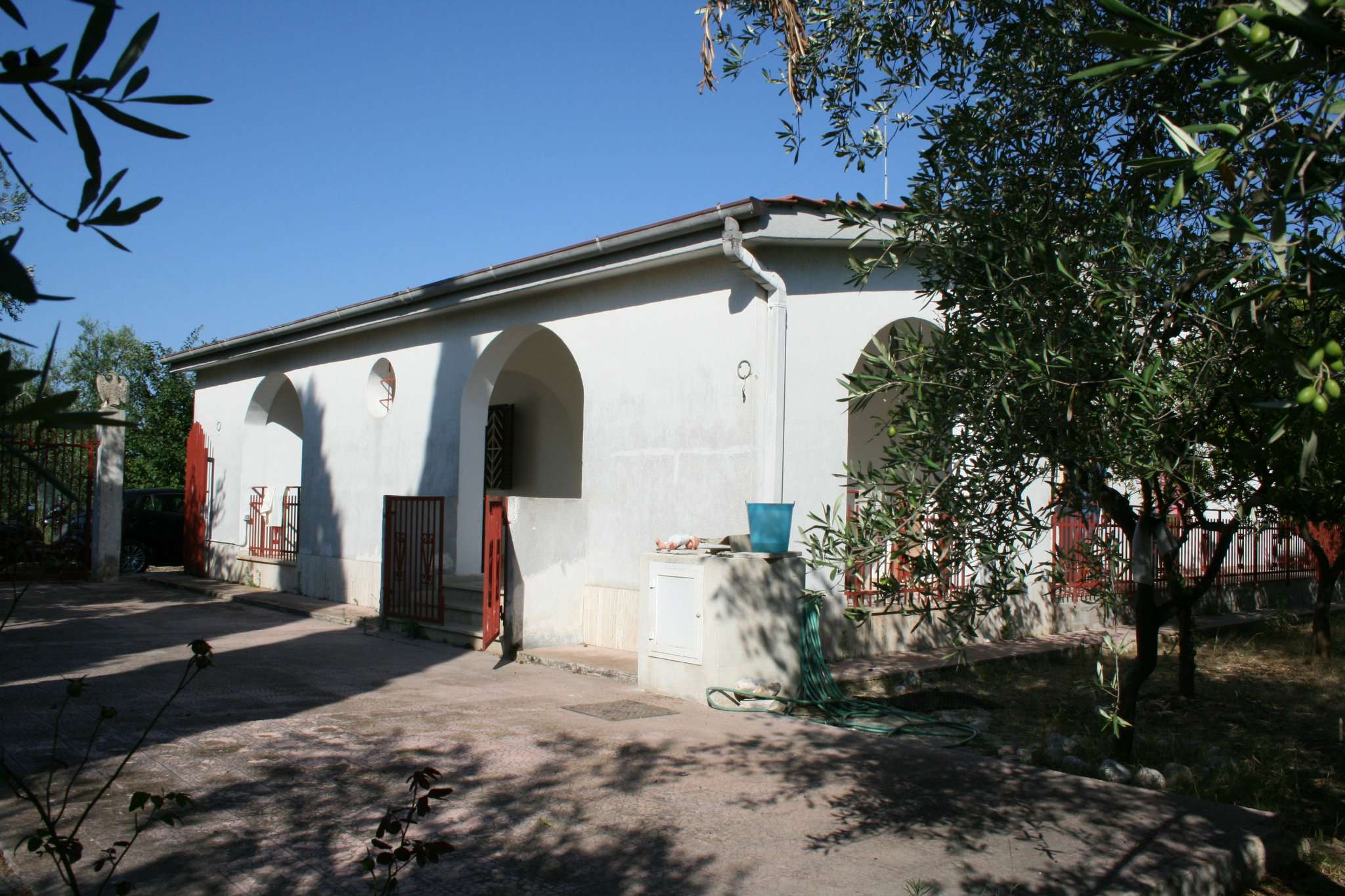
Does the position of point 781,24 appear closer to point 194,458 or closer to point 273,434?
point 273,434

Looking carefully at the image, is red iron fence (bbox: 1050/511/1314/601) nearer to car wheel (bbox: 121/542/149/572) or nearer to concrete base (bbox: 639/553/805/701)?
concrete base (bbox: 639/553/805/701)

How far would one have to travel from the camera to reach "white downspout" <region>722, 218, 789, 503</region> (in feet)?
28.9

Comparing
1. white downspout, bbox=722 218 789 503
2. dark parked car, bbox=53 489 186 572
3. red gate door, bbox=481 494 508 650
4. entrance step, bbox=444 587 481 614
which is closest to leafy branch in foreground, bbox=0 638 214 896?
red gate door, bbox=481 494 508 650

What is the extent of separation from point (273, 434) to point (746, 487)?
38.9 feet

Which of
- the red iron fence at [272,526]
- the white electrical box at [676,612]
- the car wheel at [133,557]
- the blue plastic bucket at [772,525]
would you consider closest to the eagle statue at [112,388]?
the red iron fence at [272,526]

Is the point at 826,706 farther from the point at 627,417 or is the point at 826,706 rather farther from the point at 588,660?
the point at 627,417

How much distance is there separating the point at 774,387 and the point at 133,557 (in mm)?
16366

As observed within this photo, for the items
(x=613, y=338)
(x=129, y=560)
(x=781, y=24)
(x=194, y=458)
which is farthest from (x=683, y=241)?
(x=129, y=560)

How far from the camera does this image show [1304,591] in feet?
54.0

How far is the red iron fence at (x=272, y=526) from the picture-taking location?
53.3ft

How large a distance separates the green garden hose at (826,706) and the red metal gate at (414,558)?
4.48 metres

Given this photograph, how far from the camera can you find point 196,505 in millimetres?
18500

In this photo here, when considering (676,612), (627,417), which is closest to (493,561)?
(627,417)

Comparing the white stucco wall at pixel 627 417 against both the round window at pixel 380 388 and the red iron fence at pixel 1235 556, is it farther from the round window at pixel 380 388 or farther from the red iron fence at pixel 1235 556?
the red iron fence at pixel 1235 556
